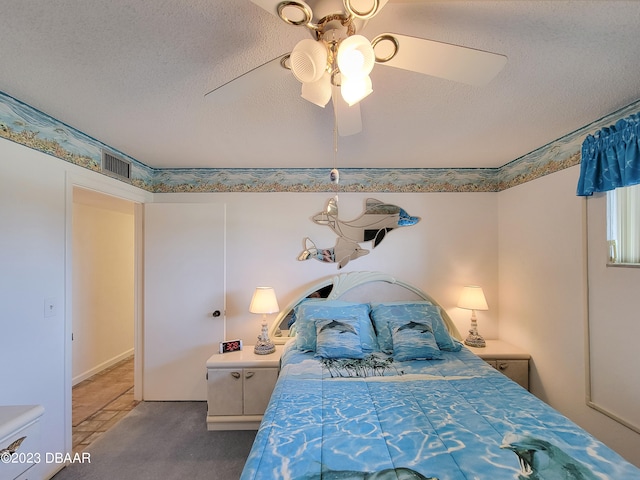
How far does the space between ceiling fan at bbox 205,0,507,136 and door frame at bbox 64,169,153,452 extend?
1.76 m

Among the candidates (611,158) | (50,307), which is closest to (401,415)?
(611,158)

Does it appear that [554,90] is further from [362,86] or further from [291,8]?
[291,8]

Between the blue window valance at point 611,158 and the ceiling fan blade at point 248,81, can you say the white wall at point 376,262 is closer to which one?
the blue window valance at point 611,158

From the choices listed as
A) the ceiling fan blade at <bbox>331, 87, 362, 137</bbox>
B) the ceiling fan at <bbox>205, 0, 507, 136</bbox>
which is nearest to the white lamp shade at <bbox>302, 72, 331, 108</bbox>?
the ceiling fan at <bbox>205, 0, 507, 136</bbox>

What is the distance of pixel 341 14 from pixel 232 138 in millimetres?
1459

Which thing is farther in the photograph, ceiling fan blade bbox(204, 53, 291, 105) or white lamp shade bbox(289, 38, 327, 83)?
ceiling fan blade bbox(204, 53, 291, 105)

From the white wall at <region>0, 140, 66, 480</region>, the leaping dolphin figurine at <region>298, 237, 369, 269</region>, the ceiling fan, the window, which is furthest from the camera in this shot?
the leaping dolphin figurine at <region>298, 237, 369, 269</region>

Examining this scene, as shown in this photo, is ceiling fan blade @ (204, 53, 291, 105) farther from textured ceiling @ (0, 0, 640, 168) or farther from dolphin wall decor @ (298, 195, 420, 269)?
dolphin wall decor @ (298, 195, 420, 269)

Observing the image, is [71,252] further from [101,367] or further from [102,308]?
[101,367]

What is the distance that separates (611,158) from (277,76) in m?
2.05

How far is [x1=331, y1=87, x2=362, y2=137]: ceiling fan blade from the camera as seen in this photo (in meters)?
1.34

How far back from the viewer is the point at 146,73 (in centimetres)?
136

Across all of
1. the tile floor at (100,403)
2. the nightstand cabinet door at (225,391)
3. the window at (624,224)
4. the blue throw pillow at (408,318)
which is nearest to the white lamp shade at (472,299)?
the blue throw pillow at (408,318)

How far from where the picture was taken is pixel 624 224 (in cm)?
177
